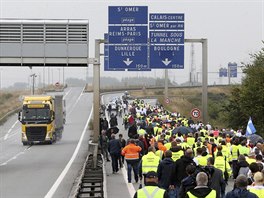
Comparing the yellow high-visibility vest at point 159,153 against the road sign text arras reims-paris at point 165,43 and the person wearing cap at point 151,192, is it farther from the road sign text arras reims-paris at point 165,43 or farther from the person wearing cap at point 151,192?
the road sign text arras reims-paris at point 165,43

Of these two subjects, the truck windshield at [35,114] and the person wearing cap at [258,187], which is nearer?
the person wearing cap at [258,187]

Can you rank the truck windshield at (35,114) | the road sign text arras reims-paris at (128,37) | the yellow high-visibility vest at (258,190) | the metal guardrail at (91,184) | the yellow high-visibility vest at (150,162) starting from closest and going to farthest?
the yellow high-visibility vest at (258,190), the yellow high-visibility vest at (150,162), the metal guardrail at (91,184), the road sign text arras reims-paris at (128,37), the truck windshield at (35,114)

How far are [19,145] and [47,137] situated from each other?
3672 millimetres

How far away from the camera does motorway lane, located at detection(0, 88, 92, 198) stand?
24.2 metres

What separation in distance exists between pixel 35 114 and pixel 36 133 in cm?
141

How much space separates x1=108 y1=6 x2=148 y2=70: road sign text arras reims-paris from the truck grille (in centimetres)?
951

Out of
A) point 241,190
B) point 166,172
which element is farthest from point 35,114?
point 241,190

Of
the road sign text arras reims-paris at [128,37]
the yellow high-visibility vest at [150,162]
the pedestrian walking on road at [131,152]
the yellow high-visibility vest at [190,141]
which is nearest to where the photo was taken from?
the yellow high-visibility vest at [150,162]

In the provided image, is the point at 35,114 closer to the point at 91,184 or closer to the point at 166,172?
the point at 91,184

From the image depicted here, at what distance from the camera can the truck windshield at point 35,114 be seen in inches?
1827

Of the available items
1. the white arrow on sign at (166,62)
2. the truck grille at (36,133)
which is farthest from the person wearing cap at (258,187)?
the truck grille at (36,133)

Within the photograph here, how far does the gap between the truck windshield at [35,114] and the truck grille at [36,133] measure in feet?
2.24

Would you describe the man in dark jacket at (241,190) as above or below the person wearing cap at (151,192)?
above

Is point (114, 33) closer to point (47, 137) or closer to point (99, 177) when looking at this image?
point (47, 137)
